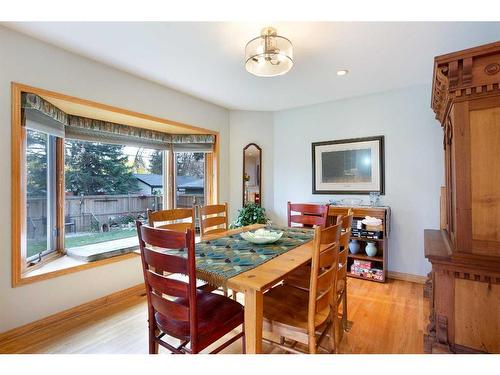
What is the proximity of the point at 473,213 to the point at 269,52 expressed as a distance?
5.26 feet

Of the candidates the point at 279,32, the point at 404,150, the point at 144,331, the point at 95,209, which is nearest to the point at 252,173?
the point at 404,150

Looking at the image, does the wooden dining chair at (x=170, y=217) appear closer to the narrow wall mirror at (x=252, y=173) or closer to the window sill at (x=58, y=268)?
the window sill at (x=58, y=268)

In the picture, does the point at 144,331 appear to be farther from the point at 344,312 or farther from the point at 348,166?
the point at 348,166

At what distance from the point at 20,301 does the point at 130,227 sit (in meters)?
1.50

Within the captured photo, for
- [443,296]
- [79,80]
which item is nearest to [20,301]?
[79,80]

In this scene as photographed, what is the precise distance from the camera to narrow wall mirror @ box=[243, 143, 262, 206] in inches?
158

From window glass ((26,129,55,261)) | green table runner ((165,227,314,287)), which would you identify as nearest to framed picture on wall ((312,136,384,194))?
green table runner ((165,227,314,287))

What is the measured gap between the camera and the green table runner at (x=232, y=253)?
1308 millimetres

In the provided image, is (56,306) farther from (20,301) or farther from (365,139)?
(365,139)

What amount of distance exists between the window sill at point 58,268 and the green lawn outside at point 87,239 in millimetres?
174

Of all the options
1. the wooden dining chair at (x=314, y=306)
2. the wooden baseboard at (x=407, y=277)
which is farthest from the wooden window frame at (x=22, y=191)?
the wooden baseboard at (x=407, y=277)

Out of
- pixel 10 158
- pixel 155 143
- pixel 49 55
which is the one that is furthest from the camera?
pixel 155 143

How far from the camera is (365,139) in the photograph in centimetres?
332

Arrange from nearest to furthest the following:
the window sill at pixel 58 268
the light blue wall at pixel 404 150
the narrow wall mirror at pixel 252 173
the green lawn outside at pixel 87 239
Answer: the window sill at pixel 58 268
the green lawn outside at pixel 87 239
the light blue wall at pixel 404 150
the narrow wall mirror at pixel 252 173
